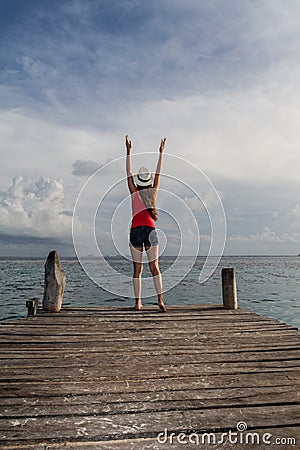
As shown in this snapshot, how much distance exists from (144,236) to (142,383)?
4.31 metres

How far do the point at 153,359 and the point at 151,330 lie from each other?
181cm

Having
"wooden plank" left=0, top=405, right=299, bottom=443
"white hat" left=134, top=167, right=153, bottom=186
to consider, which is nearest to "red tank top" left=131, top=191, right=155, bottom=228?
"white hat" left=134, top=167, right=153, bottom=186

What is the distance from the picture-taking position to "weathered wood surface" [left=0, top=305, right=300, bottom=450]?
131 inches

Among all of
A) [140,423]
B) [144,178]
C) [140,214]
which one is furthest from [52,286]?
[140,423]

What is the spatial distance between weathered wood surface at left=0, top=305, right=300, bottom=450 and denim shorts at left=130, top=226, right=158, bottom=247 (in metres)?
1.83

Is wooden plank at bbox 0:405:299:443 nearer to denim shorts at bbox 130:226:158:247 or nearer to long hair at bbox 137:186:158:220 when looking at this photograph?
denim shorts at bbox 130:226:158:247

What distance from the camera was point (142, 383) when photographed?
4434 mm

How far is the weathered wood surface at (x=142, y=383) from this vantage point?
Answer: 131 inches

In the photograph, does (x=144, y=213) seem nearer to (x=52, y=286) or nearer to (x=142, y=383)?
(x=52, y=286)

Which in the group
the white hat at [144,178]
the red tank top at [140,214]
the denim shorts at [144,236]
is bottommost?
the denim shorts at [144,236]

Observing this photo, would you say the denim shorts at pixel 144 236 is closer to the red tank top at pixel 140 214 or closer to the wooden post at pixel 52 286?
the red tank top at pixel 140 214

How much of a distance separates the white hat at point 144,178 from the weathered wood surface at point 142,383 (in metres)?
3.09

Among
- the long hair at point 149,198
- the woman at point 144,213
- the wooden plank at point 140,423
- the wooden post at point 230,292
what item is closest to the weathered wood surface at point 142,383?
the wooden plank at point 140,423

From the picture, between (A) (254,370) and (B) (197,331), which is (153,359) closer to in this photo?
(A) (254,370)
